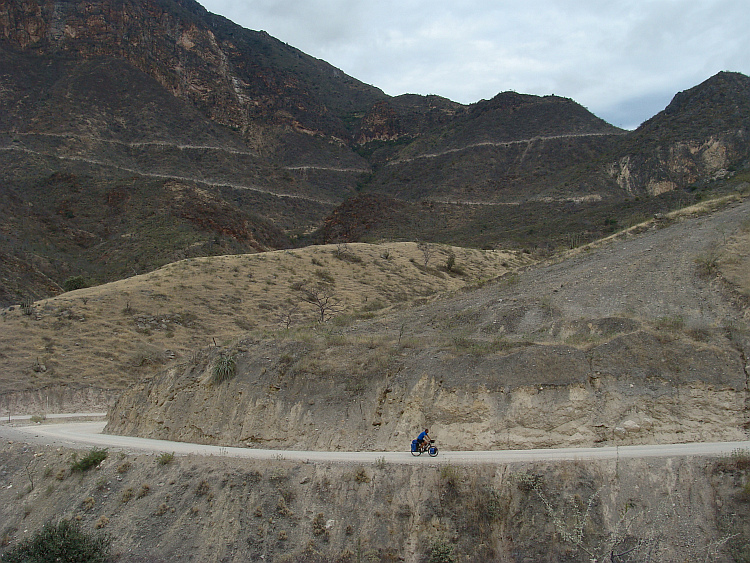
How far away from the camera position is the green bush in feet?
32.4

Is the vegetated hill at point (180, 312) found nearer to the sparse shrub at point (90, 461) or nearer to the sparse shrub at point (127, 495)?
the sparse shrub at point (90, 461)

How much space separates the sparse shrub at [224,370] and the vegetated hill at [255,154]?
31.4 metres

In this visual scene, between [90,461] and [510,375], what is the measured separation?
948 cm

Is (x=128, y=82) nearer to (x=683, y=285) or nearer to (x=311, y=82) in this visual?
(x=311, y=82)

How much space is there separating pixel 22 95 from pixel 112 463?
9121cm

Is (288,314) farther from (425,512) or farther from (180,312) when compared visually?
(425,512)

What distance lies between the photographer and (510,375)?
1148cm

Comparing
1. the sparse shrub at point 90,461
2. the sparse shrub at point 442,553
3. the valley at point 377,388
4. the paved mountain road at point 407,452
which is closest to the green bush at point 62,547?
the valley at point 377,388

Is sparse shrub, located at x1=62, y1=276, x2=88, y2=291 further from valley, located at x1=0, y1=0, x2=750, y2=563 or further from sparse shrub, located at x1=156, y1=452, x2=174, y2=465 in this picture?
sparse shrub, located at x1=156, y1=452, x2=174, y2=465

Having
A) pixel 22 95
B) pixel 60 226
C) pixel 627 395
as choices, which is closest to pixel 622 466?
pixel 627 395

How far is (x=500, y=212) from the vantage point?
242 ft

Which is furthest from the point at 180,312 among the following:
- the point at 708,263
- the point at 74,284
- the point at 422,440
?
the point at 708,263

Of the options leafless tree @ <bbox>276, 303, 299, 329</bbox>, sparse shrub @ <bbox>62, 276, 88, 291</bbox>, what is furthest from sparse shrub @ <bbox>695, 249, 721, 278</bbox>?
sparse shrub @ <bbox>62, 276, 88, 291</bbox>

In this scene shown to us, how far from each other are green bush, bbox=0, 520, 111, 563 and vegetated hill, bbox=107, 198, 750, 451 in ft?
11.2
